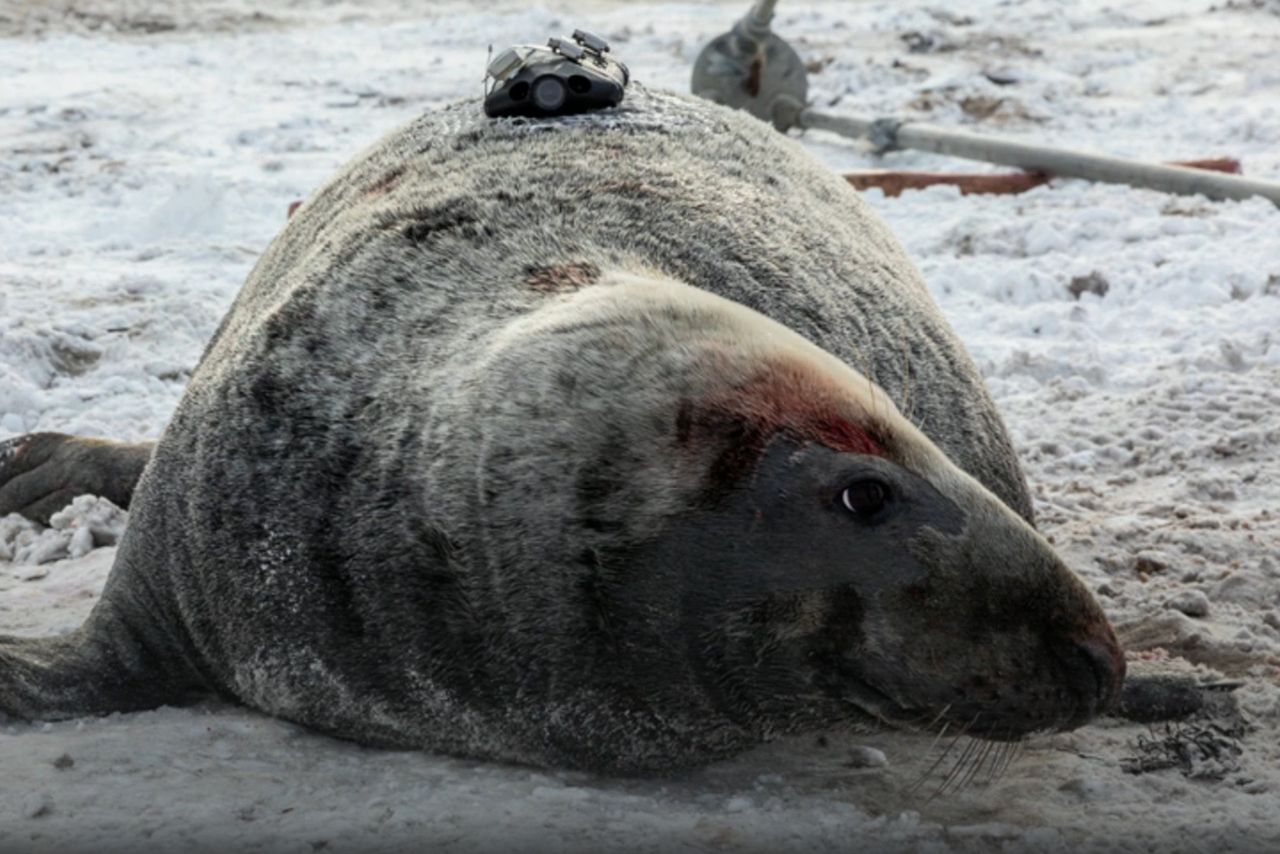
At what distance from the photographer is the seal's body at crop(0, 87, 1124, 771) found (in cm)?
261

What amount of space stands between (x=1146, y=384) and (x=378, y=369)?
10.3 ft

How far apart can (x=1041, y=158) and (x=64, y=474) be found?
4.66 meters

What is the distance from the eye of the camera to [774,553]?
2.60 meters

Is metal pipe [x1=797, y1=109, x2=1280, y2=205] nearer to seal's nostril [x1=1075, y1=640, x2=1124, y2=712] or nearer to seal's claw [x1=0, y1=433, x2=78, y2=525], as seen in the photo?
seal's claw [x1=0, y1=433, x2=78, y2=525]

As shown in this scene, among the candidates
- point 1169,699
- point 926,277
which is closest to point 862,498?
point 1169,699

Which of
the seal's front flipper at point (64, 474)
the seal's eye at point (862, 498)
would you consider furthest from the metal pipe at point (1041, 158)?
the seal's eye at point (862, 498)

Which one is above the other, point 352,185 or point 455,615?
point 352,185

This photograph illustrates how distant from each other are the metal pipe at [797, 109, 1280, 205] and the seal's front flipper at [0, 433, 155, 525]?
440 cm

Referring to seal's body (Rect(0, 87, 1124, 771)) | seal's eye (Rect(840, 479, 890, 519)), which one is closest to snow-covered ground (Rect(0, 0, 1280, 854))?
seal's body (Rect(0, 87, 1124, 771))

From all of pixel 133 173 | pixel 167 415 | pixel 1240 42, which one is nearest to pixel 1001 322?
pixel 167 415

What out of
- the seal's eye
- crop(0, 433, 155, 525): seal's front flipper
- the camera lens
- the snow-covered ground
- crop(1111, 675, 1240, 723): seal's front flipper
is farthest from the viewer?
crop(0, 433, 155, 525): seal's front flipper

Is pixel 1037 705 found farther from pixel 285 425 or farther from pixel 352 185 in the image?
pixel 352 185

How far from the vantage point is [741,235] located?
3.44m

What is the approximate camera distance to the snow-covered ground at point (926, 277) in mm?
2873
